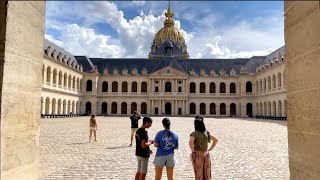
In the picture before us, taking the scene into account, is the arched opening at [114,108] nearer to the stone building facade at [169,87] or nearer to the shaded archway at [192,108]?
the stone building facade at [169,87]

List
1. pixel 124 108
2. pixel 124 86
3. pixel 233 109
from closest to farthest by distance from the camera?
pixel 233 109 < pixel 124 108 < pixel 124 86

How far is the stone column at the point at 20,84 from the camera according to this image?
15.4ft

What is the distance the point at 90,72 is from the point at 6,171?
58976mm

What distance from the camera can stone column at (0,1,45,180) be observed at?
4.68m

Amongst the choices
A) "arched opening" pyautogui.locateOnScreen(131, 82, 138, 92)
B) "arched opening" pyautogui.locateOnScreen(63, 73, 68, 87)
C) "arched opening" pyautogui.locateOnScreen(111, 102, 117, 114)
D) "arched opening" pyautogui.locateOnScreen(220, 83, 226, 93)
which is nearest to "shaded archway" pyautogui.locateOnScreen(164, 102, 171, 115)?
"arched opening" pyautogui.locateOnScreen(131, 82, 138, 92)

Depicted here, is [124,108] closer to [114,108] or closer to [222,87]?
[114,108]

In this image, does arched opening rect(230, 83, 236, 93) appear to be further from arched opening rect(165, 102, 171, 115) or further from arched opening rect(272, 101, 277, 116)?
arched opening rect(272, 101, 277, 116)

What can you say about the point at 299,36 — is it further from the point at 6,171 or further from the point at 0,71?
the point at 6,171

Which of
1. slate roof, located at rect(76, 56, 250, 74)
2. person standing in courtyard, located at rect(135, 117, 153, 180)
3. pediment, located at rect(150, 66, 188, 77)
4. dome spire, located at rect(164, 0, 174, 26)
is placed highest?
dome spire, located at rect(164, 0, 174, 26)

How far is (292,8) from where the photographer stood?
5.37 meters

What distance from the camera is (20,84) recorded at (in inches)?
200

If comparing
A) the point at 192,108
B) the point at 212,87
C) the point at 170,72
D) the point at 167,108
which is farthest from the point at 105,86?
the point at 212,87

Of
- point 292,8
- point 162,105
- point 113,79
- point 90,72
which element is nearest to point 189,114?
point 162,105

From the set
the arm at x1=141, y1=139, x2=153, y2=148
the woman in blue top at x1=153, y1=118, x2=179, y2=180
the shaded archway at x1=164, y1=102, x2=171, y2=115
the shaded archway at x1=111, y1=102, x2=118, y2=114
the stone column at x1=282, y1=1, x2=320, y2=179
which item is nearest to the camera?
the stone column at x1=282, y1=1, x2=320, y2=179
